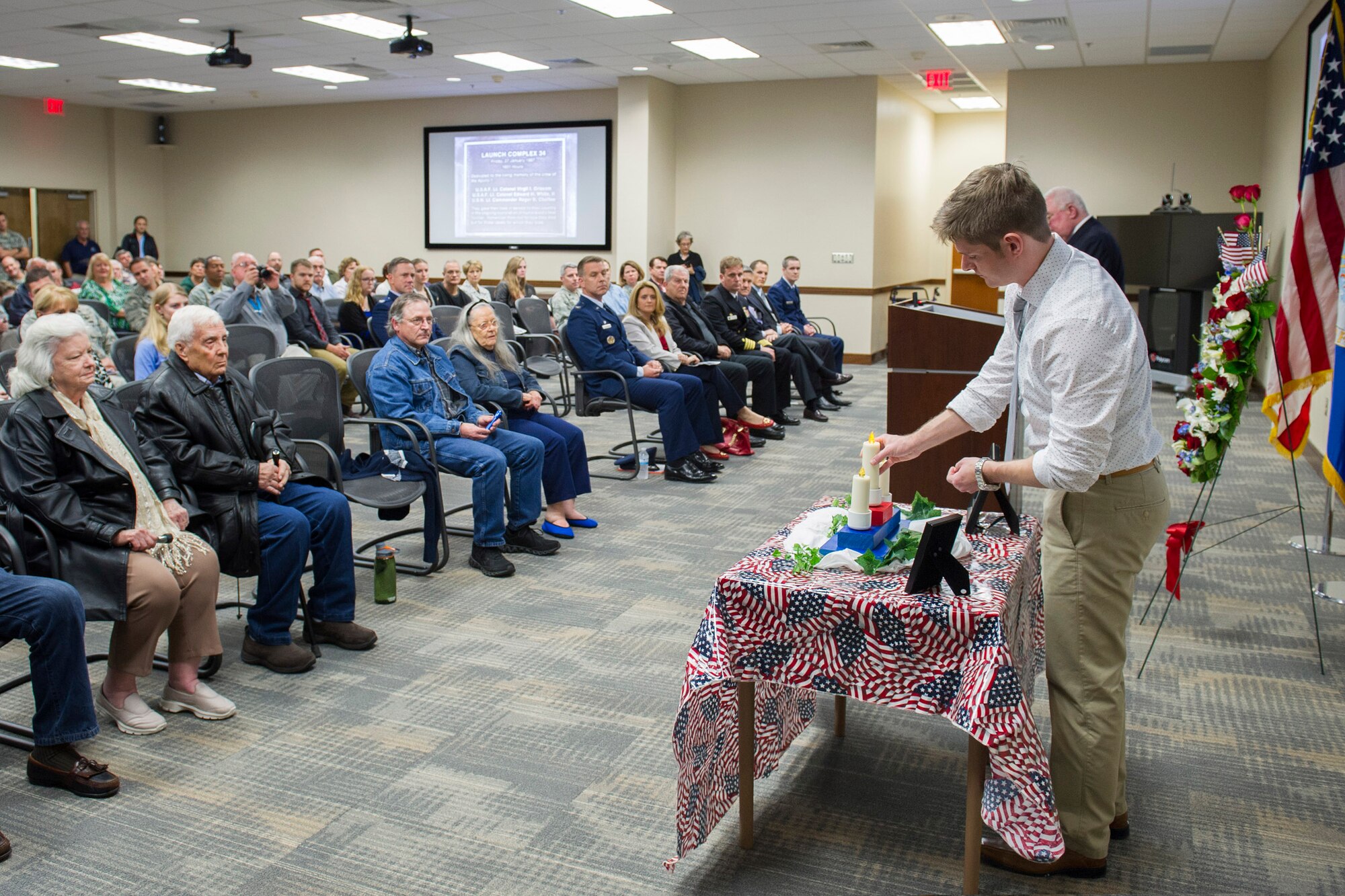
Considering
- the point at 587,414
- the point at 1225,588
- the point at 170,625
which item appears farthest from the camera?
the point at 587,414

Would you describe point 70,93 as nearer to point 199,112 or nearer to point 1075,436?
point 199,112

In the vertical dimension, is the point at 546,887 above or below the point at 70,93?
below

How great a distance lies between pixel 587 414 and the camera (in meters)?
6.58

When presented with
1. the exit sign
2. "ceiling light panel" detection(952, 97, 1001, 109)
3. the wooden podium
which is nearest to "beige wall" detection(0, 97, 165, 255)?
the exit sign

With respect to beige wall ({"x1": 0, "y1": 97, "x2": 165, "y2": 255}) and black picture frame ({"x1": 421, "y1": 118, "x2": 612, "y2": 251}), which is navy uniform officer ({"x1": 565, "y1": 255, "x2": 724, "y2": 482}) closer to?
black picture frame ({"x1": 421, "y1": 118, "x2": 612, "y2": 251})

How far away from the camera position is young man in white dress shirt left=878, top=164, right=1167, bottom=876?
A: 2045 mm

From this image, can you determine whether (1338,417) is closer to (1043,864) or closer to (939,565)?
(1043,864)

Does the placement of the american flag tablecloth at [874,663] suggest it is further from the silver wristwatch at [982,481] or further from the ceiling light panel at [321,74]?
the ceiling light panel at [321,74]

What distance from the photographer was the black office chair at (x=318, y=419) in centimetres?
414

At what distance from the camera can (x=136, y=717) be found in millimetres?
Answer: 3086

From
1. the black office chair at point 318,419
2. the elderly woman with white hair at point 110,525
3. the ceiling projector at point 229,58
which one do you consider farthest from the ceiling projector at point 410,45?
the elderly woman with white hair at point 110,525

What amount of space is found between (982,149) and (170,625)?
15063mm

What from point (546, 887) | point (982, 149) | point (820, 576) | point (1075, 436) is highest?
point (982, 149)

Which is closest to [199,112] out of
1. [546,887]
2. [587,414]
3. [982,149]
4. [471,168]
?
[471,168]
